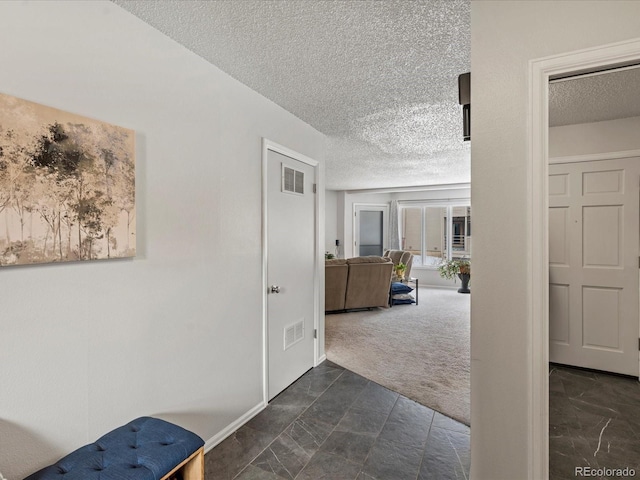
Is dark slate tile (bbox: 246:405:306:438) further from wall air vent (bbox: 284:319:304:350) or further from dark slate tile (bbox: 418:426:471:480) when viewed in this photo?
dark slate tile (bbox: 418:426:471:480)

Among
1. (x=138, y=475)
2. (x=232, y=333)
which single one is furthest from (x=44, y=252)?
(x=232, y=333)

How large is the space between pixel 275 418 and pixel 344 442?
568 mm

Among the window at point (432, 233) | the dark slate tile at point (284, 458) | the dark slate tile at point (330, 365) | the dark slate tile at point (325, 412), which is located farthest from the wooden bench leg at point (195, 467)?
the window at point (432, 233)

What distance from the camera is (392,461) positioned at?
6.65 feet

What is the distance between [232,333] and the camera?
7.70 ft

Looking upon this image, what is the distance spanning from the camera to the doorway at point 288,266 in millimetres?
2730

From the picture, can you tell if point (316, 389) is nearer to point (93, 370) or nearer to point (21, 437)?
point (93, 370)

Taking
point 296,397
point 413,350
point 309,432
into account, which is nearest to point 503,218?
point 309,432

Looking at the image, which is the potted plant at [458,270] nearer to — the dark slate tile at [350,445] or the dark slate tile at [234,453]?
the dark slate tile at [350,445]

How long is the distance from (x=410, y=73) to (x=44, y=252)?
86.4 inches

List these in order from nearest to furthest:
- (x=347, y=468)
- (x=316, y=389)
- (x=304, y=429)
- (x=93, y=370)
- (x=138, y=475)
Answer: (x=138, y=475) < (x=93, y=370) < (x=347, y=468) < (x=304, y=429) < (x=316, y=389)

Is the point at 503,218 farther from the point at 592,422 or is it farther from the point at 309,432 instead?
the point at 309,432

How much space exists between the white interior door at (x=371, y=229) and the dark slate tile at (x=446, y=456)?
6.82m

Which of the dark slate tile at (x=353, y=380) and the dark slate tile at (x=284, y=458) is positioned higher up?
the dark slate tile at (x=353, y=380)
